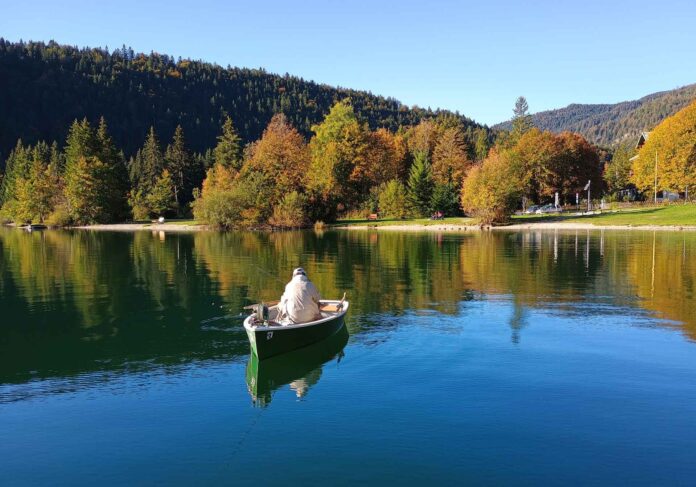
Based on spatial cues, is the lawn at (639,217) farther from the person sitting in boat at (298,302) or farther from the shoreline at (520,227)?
the person sitting in boat at (298,302)

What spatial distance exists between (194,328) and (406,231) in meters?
53.3

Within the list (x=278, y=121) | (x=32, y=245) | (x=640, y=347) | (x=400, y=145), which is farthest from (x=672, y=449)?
(x=400, y=145)

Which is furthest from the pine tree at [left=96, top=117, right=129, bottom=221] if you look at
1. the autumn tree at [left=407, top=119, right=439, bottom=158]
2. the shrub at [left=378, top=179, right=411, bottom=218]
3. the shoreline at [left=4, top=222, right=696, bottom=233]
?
the autumn tree at [left=407, top=119, right=439, bottom=158]

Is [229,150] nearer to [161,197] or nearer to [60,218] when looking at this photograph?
[161,197]

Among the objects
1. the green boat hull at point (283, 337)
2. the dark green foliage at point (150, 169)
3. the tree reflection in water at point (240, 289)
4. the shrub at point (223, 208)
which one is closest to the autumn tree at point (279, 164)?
the shrub at point (223, 208)

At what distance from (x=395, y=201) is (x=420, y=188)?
4036 mm

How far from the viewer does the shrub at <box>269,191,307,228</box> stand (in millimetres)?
75375

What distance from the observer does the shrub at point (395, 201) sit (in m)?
81.3

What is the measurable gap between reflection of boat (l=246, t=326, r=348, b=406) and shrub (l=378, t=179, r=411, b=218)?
6623 cm

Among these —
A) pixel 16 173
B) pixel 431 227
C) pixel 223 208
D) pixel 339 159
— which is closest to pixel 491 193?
pixel 431 227

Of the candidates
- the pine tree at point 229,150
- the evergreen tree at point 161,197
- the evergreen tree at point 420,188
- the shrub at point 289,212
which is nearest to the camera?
the shrub at point 289,212

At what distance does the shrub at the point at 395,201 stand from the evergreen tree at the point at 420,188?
977 millimetres

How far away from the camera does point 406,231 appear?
6962 centimetres

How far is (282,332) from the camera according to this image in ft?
45.3
